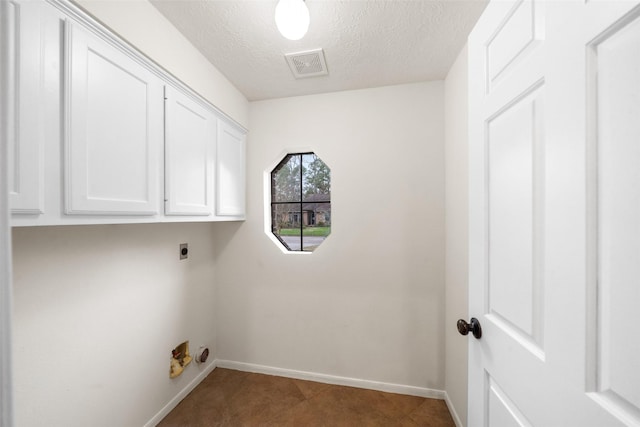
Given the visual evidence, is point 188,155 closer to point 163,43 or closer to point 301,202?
point 163,43

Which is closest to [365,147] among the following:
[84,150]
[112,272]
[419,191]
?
[419,191]

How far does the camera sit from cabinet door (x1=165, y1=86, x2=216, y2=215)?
4.46 feet

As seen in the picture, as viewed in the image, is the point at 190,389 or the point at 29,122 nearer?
the point at 29,122

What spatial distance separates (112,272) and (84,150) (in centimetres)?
78

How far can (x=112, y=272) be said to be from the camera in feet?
4.56

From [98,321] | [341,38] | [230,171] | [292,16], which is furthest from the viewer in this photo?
[230,171]

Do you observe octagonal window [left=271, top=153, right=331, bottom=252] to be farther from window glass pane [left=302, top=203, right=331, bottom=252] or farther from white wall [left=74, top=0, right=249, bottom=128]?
white wall [left=74, top=0, right=249, bottom=128]

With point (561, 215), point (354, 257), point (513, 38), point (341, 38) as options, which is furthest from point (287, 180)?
point (561, 215)

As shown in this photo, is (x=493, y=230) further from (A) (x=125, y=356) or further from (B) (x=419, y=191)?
(A) (x=125, y=356)

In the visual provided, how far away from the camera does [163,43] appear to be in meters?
1.32

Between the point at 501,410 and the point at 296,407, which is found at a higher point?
the point at 501,410

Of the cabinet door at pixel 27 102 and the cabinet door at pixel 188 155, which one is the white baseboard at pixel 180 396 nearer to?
the cabinet door at pixel 188 155

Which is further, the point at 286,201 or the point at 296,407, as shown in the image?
the point at 286,201

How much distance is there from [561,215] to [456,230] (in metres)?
1.23
